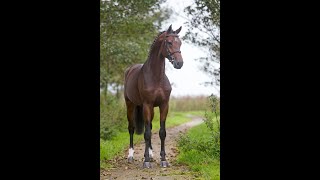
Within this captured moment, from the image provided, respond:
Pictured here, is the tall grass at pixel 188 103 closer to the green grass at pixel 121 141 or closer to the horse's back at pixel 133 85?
the green grass at pixel 121 141

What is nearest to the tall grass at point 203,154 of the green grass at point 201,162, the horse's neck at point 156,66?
the green grass at point 201,162

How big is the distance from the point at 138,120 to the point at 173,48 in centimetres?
207

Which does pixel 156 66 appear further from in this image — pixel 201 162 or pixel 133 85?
pixel 201 162

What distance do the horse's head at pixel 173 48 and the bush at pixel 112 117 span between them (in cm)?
450

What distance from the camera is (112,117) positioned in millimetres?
11812

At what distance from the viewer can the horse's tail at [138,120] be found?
765 cm

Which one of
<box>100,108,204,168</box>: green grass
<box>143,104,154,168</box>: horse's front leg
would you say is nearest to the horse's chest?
<box>143,104,154,168</box>: horse's front leg

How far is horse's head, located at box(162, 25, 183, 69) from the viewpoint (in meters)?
5.98

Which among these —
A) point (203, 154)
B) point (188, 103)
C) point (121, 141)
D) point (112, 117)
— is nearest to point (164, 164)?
point (203, 154)
